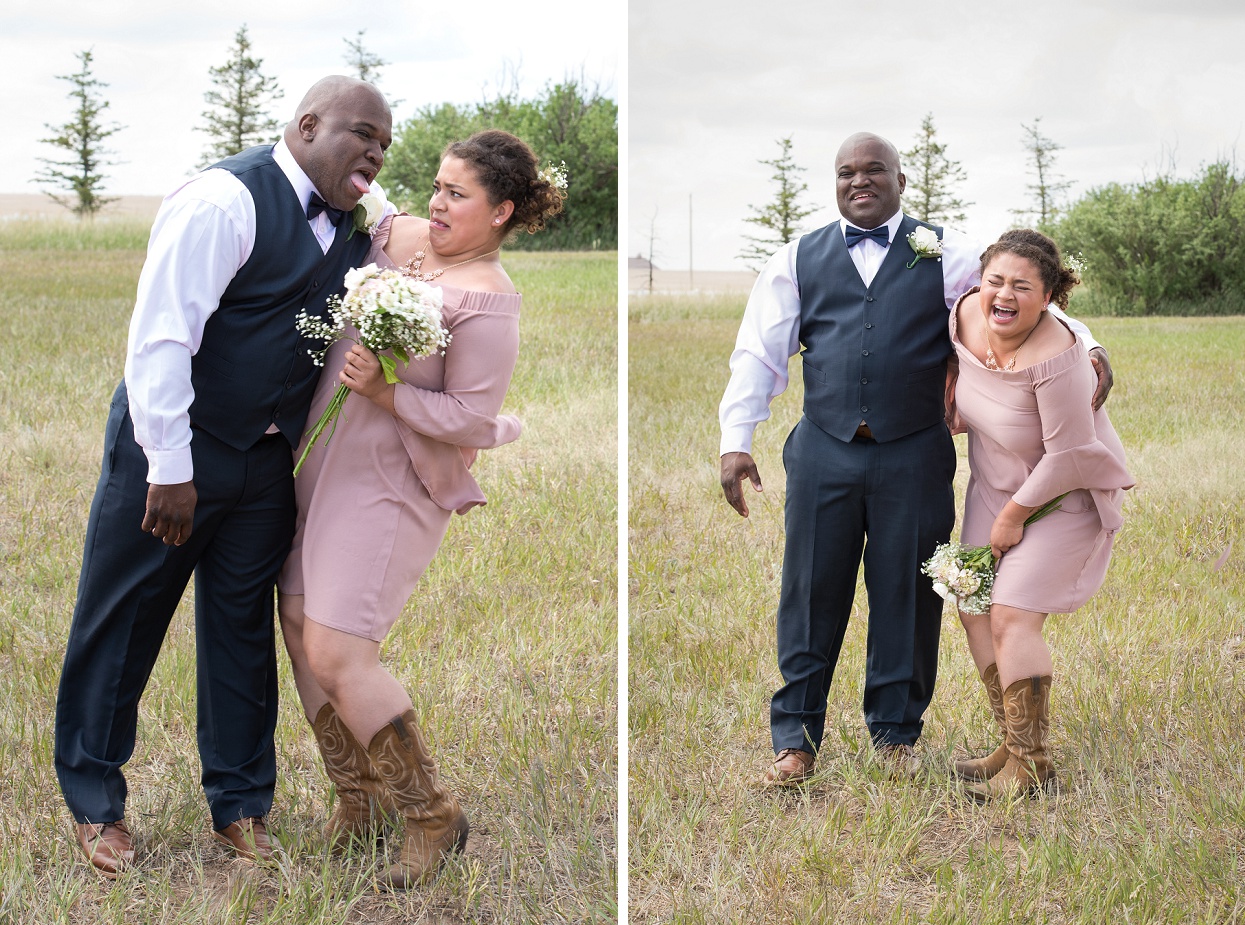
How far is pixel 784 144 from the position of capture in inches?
555

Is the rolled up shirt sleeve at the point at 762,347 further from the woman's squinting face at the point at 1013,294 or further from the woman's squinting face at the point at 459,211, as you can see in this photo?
the woman's squinting face at the point at 459,211

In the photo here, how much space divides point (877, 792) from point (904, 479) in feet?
2.76

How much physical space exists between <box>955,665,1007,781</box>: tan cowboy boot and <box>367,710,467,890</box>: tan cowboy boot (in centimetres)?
136

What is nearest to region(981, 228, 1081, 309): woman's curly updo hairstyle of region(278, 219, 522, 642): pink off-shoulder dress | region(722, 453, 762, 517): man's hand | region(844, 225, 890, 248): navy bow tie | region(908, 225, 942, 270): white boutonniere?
region(908, 225, 942, 270): white boutonniere

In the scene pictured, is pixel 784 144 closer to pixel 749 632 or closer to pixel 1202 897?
pixel 749 632

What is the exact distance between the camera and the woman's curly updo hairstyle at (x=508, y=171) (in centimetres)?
246

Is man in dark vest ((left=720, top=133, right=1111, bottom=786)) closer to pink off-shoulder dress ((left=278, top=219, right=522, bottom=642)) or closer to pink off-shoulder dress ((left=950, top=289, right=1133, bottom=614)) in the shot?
pink off-shoulder dress ((left=950, top=289, right=1133, bottom=614))

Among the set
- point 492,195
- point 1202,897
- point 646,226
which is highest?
point 646,226

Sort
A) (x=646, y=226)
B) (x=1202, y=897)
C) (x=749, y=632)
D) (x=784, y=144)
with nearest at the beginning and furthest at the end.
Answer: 1. (x=1202, y=897)
2. (x=749, y=632)
3. (x=784, y=144)
4. (x=646, y=226)

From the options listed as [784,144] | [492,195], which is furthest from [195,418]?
[784,144]

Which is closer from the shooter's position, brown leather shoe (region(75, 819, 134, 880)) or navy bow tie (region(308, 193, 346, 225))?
navy bow tie (region(308, 193, 346, 225))

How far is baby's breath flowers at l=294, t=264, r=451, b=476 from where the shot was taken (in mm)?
2244

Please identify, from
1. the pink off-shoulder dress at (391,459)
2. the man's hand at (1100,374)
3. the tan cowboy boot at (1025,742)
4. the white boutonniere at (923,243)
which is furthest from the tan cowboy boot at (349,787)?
the man's hand at (1100,374)

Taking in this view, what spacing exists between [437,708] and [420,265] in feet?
5.21
